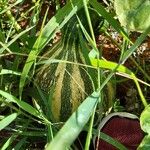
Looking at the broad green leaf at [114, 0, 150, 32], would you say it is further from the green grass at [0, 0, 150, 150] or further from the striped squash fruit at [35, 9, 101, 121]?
the striped squash fruit at [35, 9, 101, 121]

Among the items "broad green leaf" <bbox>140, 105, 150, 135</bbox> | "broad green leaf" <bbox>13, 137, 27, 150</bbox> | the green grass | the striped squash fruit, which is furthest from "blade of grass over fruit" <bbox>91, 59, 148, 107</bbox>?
"broad green leaf" <bbox>13, 137, 27, 150</bbox>

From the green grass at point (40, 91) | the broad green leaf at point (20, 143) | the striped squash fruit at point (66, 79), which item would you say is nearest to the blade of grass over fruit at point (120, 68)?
the green grass at point (40, 91)

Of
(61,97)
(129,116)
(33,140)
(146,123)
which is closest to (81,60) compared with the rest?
(61,97)

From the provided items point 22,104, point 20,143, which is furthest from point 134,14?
point 20,143

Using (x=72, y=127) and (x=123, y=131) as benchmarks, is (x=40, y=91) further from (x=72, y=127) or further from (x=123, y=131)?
(x=72, y=127)

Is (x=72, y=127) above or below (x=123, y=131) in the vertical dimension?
above

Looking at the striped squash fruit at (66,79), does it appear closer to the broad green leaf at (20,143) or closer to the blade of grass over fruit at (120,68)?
the broad green leaf at (20,143)

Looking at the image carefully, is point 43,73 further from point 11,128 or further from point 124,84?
point 124,84
